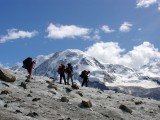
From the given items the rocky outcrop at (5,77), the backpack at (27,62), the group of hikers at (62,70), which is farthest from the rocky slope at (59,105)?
the backpack at (27,62)

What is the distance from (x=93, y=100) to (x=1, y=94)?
8.74m

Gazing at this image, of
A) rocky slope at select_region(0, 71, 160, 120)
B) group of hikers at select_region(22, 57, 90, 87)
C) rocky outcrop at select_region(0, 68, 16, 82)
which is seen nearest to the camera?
rocky slope at select_region(0, 71, 160, 120)

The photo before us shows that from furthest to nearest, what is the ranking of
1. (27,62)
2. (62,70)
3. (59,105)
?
1. (62,70)
2. (27,62)
3. (59,105)

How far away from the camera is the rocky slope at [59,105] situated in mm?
25627

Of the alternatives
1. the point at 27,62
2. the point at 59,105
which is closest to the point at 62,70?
the point at 27,62

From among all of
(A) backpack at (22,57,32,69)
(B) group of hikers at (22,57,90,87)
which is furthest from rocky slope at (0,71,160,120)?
(A) backpack at (22,57,32,69)

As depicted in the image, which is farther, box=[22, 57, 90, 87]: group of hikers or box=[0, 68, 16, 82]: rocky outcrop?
box=[22, 57, 90, 87]: group of hikers

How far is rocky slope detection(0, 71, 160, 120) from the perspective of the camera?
25.6 meters

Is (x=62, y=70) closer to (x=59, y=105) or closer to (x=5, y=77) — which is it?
(x=5, y=77)

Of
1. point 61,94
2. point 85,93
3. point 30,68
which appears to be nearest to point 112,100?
point 85,93

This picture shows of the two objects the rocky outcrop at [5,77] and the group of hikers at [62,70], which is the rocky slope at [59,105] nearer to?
the rocky outcrop at [5,77]

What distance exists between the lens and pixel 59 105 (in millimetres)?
28547

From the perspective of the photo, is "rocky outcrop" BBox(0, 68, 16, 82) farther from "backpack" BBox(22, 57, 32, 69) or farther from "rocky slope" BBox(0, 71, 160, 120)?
"backpack" BBox(22, 57, 32, 69)

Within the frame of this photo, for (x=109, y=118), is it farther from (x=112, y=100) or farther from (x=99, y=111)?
(x=112, y=100)
